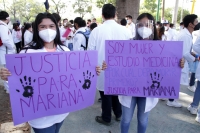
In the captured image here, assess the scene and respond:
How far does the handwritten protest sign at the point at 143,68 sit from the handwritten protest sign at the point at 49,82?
29cm

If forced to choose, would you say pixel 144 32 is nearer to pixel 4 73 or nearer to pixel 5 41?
pixel 4 73

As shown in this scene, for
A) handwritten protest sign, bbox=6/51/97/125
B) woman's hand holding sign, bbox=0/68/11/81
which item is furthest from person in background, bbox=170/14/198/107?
woman's hand holding sign, bbox=0/68/11/81

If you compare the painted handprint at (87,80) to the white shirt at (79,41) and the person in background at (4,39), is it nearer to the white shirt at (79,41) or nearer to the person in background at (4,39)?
the white shirt at (79,41)

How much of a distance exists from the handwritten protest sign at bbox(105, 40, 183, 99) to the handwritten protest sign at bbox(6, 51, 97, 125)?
295mm

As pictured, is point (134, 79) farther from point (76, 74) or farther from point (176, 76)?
point (76, 74)

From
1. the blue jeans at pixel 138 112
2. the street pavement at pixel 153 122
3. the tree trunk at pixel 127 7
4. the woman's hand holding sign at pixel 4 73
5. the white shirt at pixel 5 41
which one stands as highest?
the tree trunk at pixel 127 7

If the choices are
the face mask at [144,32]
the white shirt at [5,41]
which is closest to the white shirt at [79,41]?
the white shirt at [5,41]

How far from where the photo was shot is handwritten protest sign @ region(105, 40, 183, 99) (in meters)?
2.06

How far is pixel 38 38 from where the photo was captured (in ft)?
6.04

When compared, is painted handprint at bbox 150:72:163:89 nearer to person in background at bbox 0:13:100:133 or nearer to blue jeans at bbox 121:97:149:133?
blue jeans at bbox 121:97:149:133

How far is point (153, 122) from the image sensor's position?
10.9 feet

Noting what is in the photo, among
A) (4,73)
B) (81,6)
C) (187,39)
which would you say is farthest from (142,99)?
(81,6)

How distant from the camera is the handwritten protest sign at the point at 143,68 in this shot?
2.06 metres

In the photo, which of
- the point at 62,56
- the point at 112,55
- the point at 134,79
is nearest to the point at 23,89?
the point at 62,56
